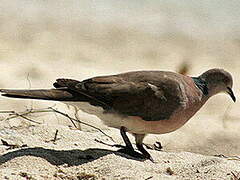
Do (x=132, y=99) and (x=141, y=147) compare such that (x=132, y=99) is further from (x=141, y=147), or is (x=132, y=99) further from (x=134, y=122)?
(x=141, y=147)

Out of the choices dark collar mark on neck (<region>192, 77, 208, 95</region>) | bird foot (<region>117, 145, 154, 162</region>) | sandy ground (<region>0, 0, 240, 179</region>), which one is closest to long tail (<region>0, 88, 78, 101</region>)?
sandy ground (<region>0, 0, 240, 179</region>)

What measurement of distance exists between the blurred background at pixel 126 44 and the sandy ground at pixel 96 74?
0.05ft

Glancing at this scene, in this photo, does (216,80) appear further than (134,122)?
Yes

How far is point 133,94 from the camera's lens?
19.7 ft

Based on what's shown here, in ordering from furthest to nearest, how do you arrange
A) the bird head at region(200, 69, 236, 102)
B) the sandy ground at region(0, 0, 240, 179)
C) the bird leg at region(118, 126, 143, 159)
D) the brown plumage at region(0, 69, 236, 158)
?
the bird head at region(200, 69, 236, 102), the bird leg at region(118, 126, 143, 159), the brown plumage at region(0, 69, 236, 158), the sandy ground at region(0, 0, 240, 179)

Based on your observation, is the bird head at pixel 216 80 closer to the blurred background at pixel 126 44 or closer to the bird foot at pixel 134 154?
the bird foot at pixel 134 154

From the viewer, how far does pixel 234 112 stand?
30.7 feet

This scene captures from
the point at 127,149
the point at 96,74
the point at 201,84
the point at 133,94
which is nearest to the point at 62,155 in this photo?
the point at 127,149

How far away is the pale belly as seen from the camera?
600cm

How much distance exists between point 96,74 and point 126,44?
1598 mm

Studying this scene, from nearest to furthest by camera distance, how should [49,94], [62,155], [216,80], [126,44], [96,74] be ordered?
[62,155], [49,94], [216,80], [96,74], [126,44]

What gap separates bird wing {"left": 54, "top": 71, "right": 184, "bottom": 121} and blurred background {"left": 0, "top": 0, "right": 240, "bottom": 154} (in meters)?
1.77

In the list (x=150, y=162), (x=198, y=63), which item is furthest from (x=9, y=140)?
(x=198, y=63)

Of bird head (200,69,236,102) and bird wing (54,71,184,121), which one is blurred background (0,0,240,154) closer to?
bird head (200,69,236,102)
